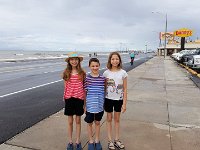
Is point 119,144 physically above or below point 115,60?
below

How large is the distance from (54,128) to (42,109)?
6.55ft

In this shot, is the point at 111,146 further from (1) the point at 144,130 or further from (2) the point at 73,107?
(1) the point at 144,130

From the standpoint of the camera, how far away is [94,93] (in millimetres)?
4246

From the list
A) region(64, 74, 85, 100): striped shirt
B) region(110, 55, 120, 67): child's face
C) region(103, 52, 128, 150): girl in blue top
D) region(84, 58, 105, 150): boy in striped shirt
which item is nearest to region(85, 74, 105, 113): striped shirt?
region(84, 58, 105, 150): boy in striped shirt

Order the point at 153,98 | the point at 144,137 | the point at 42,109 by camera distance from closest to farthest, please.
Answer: the point at 144,137 → the point at 42,109 → the point at 153,98

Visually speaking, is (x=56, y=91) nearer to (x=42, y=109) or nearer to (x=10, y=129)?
(x=42, y=109)

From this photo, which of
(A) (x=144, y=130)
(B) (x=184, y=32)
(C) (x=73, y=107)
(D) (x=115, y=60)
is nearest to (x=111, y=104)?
(C) (x=73, y=107)

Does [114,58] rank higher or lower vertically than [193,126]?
higher

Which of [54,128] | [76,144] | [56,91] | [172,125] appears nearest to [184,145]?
[172,125]

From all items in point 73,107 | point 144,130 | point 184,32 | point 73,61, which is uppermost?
point 184,32

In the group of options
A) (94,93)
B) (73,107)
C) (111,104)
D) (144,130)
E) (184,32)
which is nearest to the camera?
(94,93)

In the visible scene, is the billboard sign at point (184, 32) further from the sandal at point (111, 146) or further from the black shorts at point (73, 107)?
the black shorts at point (73, 107)

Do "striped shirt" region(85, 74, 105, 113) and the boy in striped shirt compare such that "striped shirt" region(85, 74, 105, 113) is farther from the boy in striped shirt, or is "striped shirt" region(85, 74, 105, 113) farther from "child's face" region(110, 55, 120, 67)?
"child's face" region(110, 55, 120, 67)

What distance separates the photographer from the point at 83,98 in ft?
14.2
